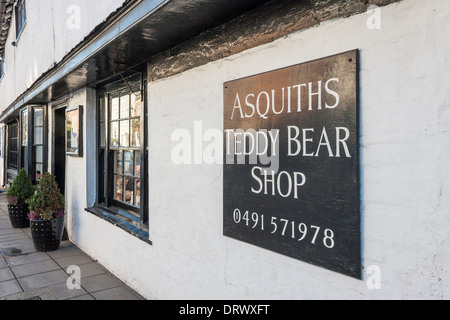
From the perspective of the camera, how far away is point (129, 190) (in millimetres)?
4613

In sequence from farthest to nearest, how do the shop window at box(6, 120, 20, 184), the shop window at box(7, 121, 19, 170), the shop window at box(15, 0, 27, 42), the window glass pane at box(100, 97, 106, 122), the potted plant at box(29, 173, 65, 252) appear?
1. the shop window at box(7, 121, 19, 170)
2. the shop window at box(6, 120, 20, 184)
3. the shop window at box(15, 0, 27, 42)
4. the potted plant at box(29, 173, 65, 252)
5. the window glass pane at box(100, 97, 106, 122)

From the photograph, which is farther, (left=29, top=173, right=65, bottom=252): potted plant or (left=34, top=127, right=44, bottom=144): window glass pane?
(left=34, top=127, right=44, bottom=144): window glass pane

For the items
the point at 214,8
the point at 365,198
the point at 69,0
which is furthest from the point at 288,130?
the point at 69,0

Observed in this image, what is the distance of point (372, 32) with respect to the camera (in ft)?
5.85

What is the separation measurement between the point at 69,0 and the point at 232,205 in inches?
159

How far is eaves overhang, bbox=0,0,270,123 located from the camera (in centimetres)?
241

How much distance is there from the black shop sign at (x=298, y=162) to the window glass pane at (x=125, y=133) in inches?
90.2

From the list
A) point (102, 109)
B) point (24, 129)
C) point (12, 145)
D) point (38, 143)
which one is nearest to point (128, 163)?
point (102, 109)

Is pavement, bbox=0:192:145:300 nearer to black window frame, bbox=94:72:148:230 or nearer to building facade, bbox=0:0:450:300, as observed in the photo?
building facade, bbox=0:0:450:300

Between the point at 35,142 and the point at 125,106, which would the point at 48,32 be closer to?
the point at 125,106

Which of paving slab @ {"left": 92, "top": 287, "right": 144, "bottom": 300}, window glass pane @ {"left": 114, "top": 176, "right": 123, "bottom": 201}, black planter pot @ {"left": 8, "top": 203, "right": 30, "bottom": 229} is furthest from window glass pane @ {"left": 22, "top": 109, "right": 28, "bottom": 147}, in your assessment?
paving slab @ {"left": 92, "top": 287, "right": 144, "bottom": 300}

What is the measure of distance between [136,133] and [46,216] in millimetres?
2404

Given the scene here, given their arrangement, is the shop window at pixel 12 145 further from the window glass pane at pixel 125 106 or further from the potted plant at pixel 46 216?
the window glass pane at pixel 125 106

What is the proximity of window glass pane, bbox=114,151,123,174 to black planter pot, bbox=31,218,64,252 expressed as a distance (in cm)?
157
